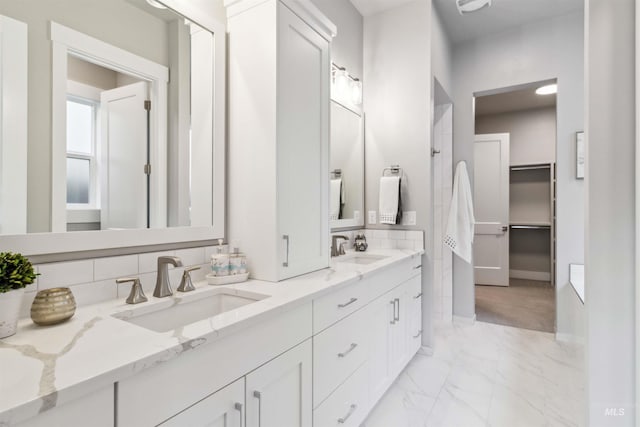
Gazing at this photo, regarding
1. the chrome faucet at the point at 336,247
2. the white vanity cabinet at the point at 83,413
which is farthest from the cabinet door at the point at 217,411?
the chrome faucet at the point at 336,247

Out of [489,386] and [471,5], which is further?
[471,5]

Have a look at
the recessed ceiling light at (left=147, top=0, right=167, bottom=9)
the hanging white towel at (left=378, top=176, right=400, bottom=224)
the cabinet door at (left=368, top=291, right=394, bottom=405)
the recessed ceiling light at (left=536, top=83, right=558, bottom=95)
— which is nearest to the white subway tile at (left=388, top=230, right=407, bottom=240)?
the hanging white towel at (left=378, top=176, right=400, bottom=224)

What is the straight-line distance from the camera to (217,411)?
895 mm

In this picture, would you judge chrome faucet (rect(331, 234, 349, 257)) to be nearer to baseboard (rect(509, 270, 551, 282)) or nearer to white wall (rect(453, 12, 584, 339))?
white wall (rect(453, 12, 584, 339))

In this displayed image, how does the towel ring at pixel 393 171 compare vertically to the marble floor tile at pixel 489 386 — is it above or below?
above

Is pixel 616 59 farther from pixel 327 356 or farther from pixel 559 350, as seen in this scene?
pixel 559 350

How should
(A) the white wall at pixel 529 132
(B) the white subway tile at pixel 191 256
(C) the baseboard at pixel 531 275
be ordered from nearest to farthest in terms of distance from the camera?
(B) the white subway tile at pixel 191 256, (A) the white wall at pixel 529 132, (C) the baseboard at pixel 531 275

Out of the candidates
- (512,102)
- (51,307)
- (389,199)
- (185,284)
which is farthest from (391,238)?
(512,102)

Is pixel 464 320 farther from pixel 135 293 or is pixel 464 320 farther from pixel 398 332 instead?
pixel 135 293

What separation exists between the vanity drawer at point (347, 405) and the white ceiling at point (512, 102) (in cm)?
414

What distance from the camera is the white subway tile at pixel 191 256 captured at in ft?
4.73

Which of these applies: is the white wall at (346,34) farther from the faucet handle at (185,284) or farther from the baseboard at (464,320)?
the baseboard at (464,320)

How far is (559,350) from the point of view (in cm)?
270

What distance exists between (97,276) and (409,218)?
7.23 ft
